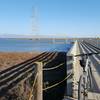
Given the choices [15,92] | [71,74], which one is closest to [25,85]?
[15,92]

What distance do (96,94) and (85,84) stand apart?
2474 mm

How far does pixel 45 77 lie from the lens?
55.1ft

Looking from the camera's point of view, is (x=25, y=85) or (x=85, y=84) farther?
(x=25, y=85)

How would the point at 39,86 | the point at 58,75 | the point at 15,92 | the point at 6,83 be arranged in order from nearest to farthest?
the point at 39,86 → the point at 15,92 → the point at 6,83 → the point at 58,75

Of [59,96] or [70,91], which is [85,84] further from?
[59,96]

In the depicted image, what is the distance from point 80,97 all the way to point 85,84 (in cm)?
79

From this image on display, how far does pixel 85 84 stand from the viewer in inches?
358

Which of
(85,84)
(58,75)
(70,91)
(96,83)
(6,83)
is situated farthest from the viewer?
(58,75)

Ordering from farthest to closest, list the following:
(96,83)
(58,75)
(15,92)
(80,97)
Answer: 1. (58,75)
2. (96,83)
3. (15,92)
4. (80,97)

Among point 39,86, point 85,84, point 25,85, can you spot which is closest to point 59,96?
point 25,85

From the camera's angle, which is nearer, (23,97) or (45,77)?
(23,97)

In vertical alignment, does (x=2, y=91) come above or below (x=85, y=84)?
below

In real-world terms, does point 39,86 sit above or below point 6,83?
above

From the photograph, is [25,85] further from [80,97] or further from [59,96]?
[80,97]
